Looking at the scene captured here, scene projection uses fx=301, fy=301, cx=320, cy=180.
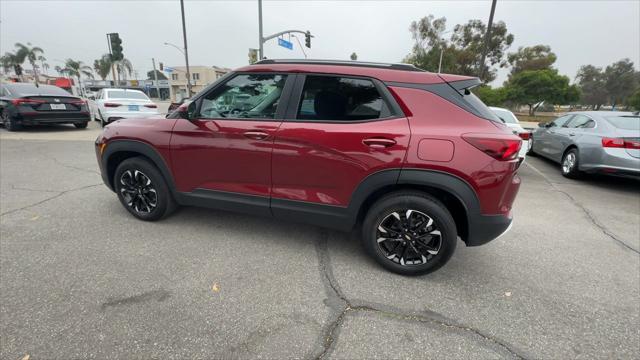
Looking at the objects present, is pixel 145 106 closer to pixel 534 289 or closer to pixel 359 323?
pixel 359 323

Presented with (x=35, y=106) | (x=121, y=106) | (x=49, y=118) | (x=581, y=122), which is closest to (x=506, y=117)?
(x=581, y=122)

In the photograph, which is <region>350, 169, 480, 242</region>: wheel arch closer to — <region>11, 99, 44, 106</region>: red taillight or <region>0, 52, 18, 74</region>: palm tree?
<region>11, 99, 44, 106</region>: red taillight

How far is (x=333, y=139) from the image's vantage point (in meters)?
2.46

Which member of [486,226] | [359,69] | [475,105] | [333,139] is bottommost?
[486,226]

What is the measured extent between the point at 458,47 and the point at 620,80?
46.0 metres

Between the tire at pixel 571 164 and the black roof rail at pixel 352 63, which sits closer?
the black roof rail at pixel 352 63

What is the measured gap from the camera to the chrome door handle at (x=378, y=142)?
235cm

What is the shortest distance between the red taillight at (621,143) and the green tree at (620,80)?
72.2m

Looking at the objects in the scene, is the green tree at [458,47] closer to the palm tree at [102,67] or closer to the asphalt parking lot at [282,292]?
the asphalt parking lot at [282,292]

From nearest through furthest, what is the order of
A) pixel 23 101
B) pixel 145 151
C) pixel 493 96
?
pixel 145 151, pixel 23 101, pixel 493 96

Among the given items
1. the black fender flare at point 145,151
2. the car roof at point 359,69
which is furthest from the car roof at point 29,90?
the car roof at point 359,69

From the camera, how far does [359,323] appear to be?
2078 mm

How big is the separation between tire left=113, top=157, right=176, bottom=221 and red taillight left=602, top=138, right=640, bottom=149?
7121 millimetres

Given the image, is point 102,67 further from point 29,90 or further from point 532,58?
point 532,58
